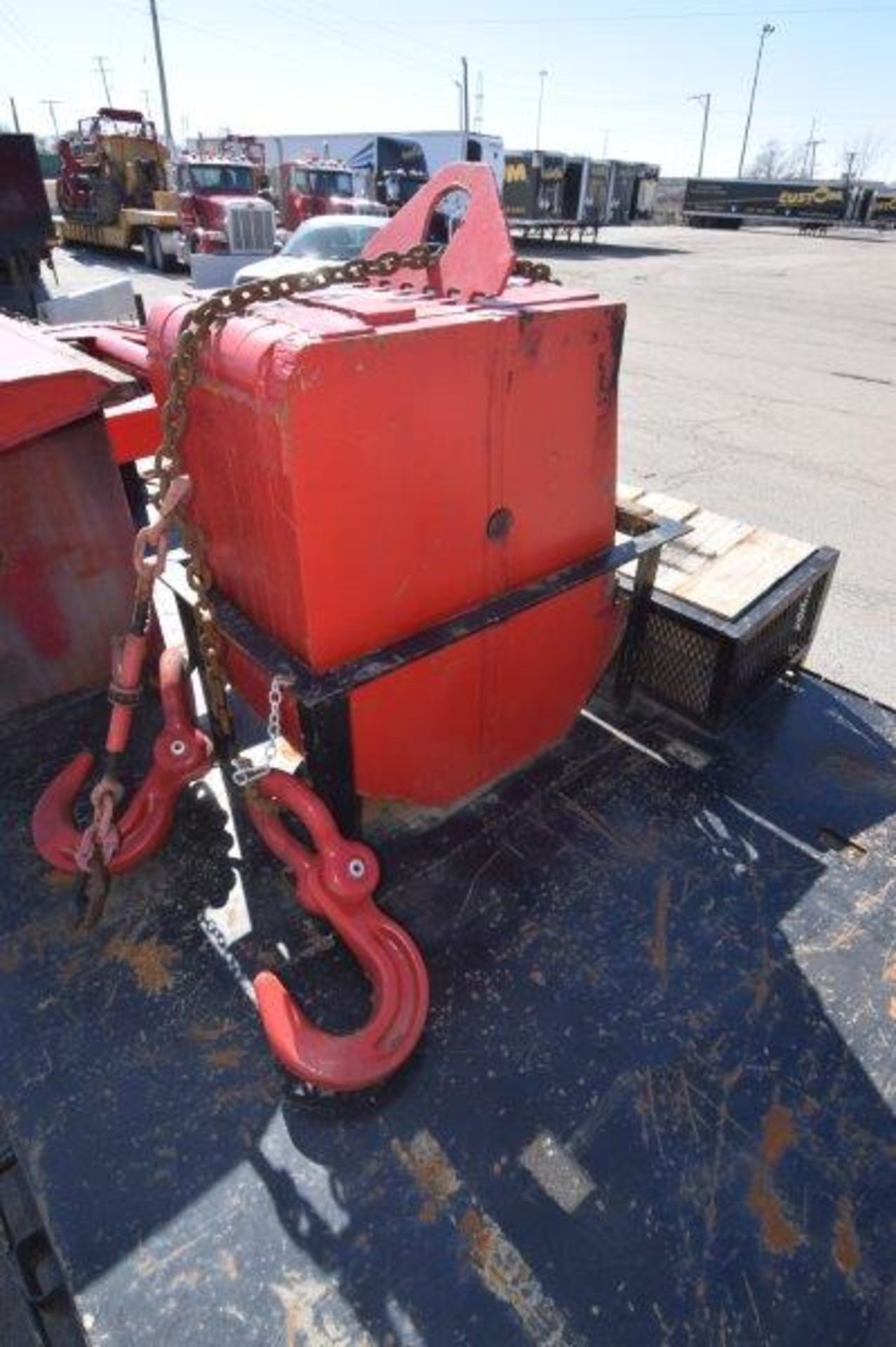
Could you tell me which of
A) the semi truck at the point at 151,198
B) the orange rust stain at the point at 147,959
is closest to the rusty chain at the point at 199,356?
the orange rust stain at the point at 147,959

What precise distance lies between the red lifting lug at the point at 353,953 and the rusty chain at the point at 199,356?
1.49 ft

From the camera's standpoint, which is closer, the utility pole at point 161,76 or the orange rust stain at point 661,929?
the orange rust stain at point 661,929

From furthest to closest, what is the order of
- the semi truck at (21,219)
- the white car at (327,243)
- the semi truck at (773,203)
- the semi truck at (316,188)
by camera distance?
the semi truck at (773,203)
the semi truck at (316,188)
the white car at (327,243)
the semi truck at (21,219)

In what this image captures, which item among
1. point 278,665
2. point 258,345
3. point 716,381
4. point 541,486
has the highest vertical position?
point 258,345

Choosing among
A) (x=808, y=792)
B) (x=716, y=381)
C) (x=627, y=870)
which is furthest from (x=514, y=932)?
(x=716, y=381)

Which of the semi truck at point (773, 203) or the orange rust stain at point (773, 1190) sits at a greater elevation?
the semi truck at point (773, 203)

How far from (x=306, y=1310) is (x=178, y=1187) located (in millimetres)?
359

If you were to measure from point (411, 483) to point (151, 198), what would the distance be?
73.4 feet

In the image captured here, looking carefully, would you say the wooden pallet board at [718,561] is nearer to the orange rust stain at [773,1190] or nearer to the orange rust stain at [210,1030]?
the orange rust stain at [773,1190]

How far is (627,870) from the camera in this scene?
7.75 ft

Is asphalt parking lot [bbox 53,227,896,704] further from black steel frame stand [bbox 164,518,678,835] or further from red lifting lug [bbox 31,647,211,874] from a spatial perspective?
red lifting lug [bbox 31,647,211,874]

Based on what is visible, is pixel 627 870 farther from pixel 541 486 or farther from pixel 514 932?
pixel 541 486

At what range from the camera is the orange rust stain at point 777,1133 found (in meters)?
1.69

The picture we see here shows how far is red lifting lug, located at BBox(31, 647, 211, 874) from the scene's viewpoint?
225 cm
